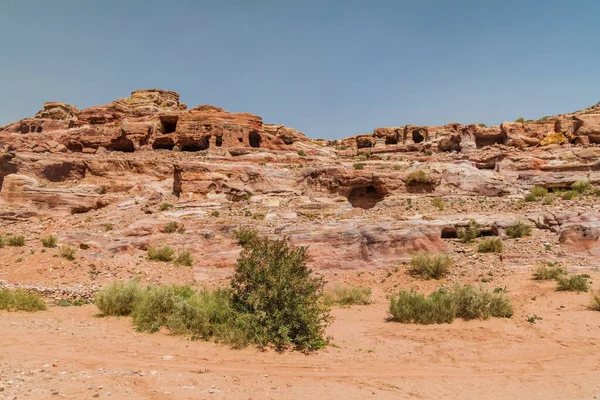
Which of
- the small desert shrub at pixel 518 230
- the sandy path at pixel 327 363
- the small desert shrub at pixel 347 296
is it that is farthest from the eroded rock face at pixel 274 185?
the sandy path at pixel 327 363

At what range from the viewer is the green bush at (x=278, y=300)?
714cm

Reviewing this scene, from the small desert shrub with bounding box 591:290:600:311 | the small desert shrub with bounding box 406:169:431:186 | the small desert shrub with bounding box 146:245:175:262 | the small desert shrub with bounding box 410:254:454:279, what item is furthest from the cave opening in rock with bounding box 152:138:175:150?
the small desert shrub with bounding box 591:290:600:311

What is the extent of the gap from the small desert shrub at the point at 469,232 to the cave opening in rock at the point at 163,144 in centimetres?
2323

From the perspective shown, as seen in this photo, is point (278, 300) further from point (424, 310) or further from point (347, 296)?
point (347, 296)

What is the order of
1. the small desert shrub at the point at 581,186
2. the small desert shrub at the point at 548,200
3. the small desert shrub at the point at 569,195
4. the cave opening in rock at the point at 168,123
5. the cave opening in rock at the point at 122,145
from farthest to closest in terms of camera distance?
the cave opening in rock at the point at 168,123
the cave opening in rock at the point at 122,145
the small desert shrub at the point at 581,186
the small desert shrub at the point at 569,195
the small desert shrub at the point at 548,200

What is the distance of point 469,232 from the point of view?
15.1 m

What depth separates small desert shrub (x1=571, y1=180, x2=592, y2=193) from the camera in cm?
1961

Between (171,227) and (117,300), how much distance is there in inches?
308

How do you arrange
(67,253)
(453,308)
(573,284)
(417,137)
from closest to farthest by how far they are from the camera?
(453,308), (573,284), (67,253), (417,137)

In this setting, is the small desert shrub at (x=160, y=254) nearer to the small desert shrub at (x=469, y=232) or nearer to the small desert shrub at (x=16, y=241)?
the small desert shrub at (x=16, y=241)

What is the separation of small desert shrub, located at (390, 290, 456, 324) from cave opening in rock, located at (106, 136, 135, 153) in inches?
1029

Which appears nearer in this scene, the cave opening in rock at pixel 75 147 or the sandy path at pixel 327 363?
the sandy path at pixel 327 363

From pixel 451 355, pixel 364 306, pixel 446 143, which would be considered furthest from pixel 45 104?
pixel 451 355

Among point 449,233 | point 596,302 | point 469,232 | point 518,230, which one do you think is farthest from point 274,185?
point 596,302
